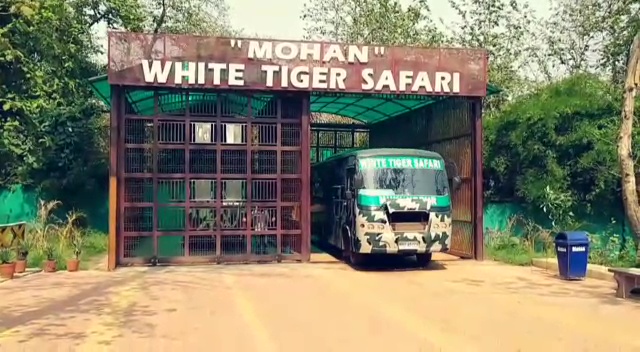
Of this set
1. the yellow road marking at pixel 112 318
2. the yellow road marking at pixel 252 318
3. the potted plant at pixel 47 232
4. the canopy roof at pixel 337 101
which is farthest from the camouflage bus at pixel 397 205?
the potted plant at pixel 47 232

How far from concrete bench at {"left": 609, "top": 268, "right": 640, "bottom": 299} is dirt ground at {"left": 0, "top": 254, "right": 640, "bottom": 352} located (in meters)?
0.30

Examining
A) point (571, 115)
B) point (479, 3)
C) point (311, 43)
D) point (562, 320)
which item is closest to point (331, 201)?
point (311, 43)

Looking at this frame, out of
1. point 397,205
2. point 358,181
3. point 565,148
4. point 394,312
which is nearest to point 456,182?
point 397,205

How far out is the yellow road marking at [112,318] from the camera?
24.7 ft

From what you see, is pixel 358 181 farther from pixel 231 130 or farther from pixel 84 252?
pixel 84 252

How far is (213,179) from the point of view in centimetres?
1539

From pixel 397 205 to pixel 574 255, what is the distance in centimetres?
353

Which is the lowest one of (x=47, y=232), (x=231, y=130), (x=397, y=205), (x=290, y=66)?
(x=47, y=232)

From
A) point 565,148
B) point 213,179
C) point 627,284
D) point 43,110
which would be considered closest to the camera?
point 627,284

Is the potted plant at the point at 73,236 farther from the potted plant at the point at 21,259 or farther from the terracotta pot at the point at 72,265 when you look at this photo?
the potted plant at the point at 21,259

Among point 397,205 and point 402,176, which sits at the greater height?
point 402,176

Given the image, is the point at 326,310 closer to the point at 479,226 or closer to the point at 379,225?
the point at 379,225

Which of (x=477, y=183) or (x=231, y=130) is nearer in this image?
(x=231, y=130)

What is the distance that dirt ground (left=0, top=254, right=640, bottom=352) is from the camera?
296 inches
